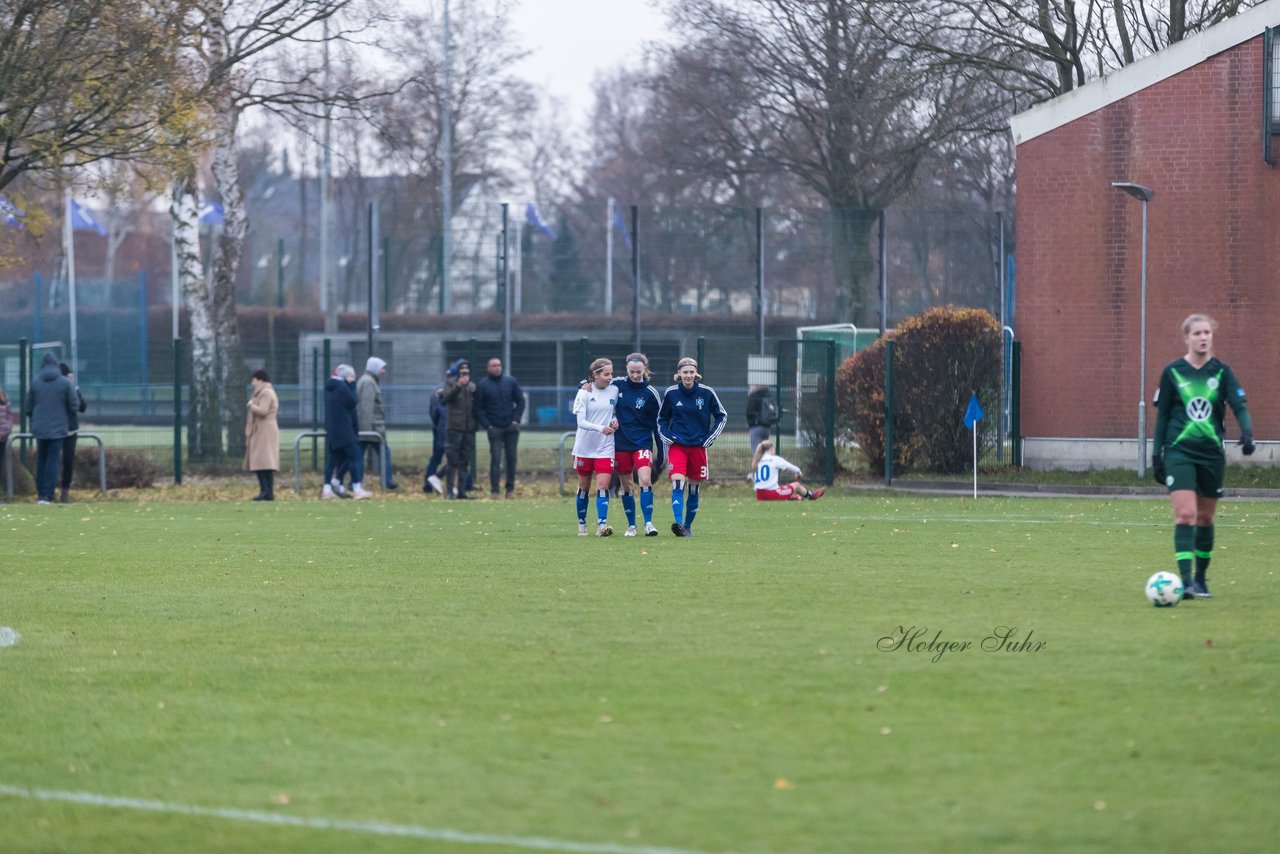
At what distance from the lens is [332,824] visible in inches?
219

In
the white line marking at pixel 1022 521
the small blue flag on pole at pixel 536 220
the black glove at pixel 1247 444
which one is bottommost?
the white line marking at pixel 1022 521

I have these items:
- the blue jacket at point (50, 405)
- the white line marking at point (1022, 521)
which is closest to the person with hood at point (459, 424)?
the blue jacket at point (50, 405)

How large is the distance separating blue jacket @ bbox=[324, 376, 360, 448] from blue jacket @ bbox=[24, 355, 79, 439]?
3.50m

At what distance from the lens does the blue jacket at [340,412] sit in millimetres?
23453

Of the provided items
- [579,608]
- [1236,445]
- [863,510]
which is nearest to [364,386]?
[863,510]

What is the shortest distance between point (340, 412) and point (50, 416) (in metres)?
3.87

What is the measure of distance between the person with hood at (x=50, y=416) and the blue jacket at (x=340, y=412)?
3447 mm

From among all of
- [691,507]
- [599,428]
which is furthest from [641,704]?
[691,507]

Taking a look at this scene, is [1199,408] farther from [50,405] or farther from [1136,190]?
[50,405]

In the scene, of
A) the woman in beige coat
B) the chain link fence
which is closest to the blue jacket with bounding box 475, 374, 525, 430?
the woman in beige coat

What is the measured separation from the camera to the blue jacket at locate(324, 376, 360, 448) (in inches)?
923

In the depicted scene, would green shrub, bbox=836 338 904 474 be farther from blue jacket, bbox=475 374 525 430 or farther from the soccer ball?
the soccer ball

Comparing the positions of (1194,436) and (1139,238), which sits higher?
(1139,238)

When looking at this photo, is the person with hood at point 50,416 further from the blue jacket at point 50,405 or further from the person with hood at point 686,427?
the person with hood at point 686,427
